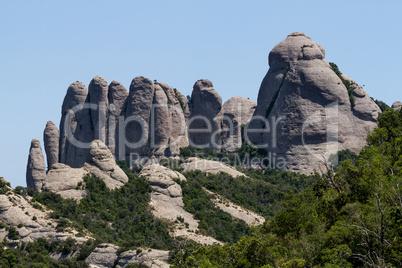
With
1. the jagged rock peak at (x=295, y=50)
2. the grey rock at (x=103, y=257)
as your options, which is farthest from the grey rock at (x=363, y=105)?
the grey rock at (x=103, y=257)

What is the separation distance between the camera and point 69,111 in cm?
11831

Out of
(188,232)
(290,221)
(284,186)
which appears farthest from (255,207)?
(290,221)

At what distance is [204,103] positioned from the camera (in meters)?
118

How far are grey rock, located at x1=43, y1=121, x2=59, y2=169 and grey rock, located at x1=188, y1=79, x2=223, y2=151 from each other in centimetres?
1796

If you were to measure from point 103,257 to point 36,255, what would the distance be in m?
5.55

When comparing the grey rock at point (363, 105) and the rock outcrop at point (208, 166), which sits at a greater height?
the grey rock at point (363, 105)

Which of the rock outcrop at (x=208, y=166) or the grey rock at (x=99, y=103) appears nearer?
the rock outcrop at (x=208, y=166)

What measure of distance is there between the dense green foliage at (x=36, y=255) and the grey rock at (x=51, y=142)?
41.4 metres

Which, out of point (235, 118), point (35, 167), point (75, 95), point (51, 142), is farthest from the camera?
point (235, 118)

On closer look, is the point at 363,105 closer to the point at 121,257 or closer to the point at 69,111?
the point at 69,111

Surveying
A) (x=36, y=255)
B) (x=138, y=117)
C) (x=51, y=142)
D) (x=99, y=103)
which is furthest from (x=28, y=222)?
(x=51, y=142)

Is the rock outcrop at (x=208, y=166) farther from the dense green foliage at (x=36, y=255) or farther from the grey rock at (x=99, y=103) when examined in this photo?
the dense green foliage at (x=36, y=255)

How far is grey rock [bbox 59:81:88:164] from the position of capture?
11681 centimetres

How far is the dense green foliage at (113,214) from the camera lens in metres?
80.1
